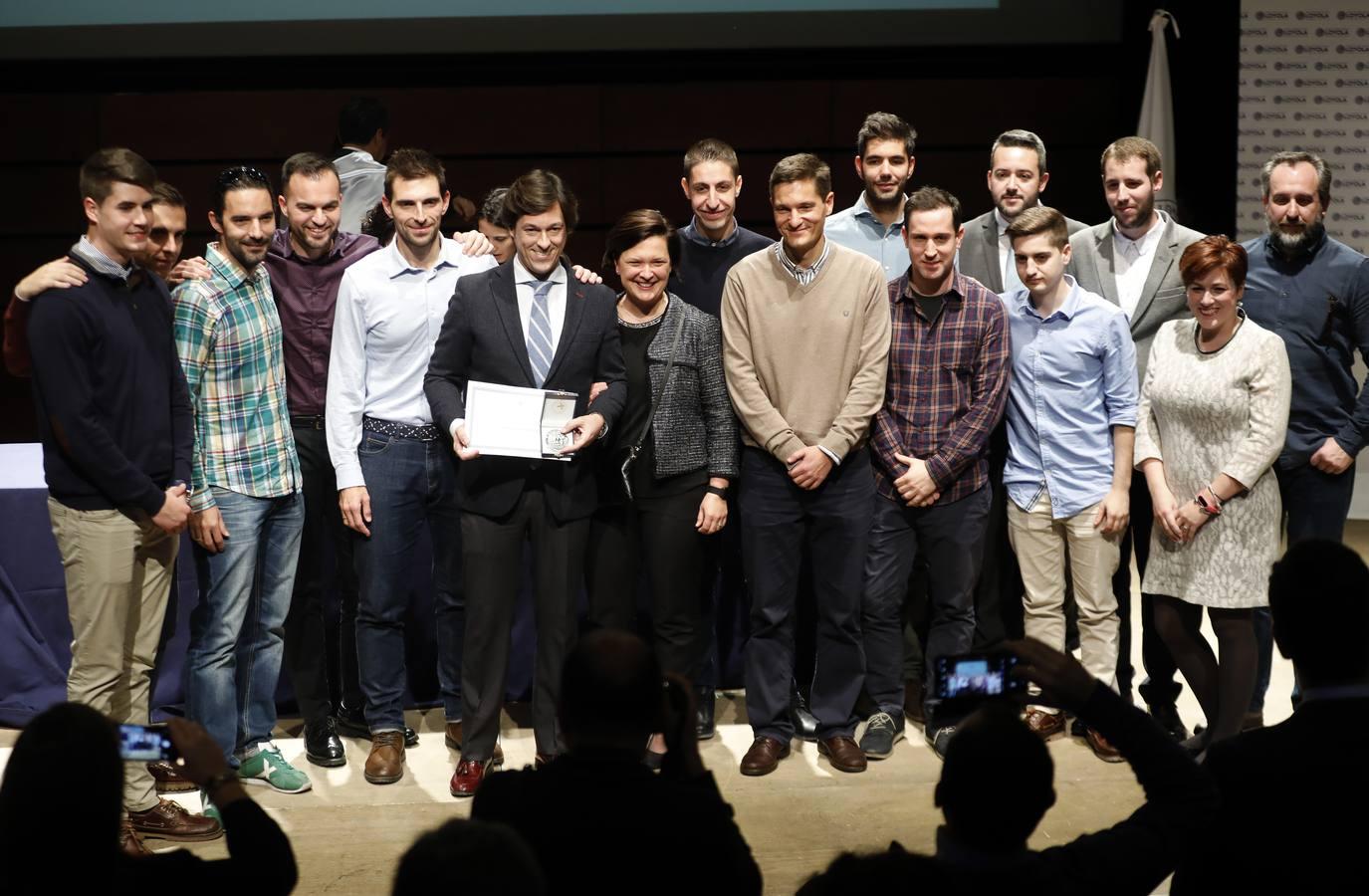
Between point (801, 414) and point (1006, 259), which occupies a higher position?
point (1006, 259)

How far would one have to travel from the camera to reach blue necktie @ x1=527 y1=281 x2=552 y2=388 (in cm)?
370

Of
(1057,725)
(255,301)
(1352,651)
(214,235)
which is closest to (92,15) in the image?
(214,235)

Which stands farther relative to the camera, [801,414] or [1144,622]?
[1144,622]

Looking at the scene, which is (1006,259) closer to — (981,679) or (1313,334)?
(1313,334)

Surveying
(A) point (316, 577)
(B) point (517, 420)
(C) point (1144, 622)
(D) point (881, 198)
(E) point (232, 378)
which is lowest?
(C) point (1144, 622)

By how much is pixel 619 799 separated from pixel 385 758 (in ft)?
7.24

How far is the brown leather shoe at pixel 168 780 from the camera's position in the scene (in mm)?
3746

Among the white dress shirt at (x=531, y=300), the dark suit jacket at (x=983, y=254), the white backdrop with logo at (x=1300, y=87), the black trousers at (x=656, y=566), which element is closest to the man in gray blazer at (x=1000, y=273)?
the dark suit jacket at (x=983, y=254)

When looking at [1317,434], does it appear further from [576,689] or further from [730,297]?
[576,689]

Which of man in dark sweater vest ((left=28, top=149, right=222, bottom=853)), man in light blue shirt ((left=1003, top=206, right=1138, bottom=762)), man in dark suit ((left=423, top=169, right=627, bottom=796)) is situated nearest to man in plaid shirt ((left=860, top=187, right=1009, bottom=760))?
man in light blue shirt ((left=1003, top=206, right=1138, bottom=762))

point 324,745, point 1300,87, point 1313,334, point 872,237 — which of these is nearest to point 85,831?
point 324,745

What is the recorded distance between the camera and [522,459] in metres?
3.69

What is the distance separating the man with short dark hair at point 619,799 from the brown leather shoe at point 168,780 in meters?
2.19

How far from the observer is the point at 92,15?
668cm
